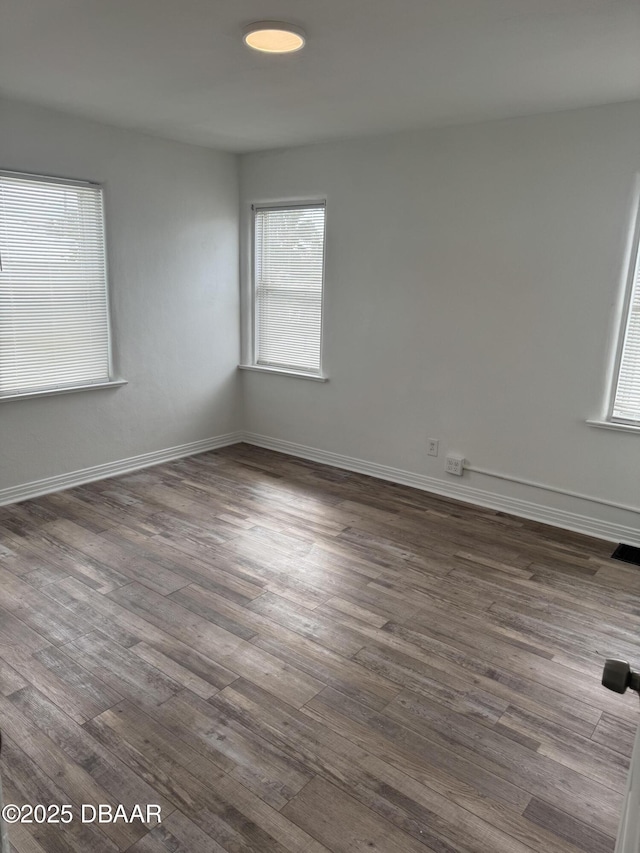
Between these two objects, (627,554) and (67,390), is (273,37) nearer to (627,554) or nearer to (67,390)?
(67,390)

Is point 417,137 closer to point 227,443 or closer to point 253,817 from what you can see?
point 227,443

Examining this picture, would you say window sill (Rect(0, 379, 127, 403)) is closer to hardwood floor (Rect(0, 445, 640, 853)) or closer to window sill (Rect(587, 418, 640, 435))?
hardwood floor (Rect(0, 445, 640, 853))

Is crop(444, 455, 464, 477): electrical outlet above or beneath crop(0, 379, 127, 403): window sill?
beneath

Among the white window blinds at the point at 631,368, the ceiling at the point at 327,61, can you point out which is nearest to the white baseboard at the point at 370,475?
the white window blinds at the point at 631,368

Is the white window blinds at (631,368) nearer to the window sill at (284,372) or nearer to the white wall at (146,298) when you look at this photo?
the window sill at (284,372)

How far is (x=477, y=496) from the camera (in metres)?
4.08

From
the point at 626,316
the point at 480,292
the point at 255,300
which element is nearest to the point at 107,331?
the point at 255,300

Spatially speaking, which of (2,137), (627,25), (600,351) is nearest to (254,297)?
(2,137)

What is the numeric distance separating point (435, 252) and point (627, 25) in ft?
6.04

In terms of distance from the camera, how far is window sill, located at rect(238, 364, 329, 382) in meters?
4.77

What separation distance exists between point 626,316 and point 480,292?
0.88m

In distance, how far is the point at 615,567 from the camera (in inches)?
127

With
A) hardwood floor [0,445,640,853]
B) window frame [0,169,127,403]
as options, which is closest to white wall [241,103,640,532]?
hardwood floor [0,445,640,853]

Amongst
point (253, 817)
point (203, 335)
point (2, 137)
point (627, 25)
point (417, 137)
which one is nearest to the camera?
point (253, 817)
